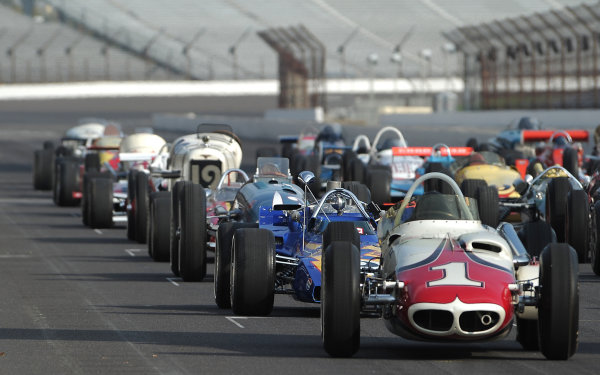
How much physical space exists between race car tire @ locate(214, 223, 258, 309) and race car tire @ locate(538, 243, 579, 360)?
154 inches

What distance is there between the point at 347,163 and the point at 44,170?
788cm

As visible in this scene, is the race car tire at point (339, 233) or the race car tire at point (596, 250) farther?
the race car tire at point (596, 250)

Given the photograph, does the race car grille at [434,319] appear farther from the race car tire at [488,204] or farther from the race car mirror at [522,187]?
the race car mirror at [522,187]

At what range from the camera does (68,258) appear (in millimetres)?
17828

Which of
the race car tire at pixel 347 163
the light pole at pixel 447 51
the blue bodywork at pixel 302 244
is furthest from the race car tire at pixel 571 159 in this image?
the light pole at pixel 447 51

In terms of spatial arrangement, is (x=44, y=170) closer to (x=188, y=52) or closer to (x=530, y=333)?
(x=530, y=333)

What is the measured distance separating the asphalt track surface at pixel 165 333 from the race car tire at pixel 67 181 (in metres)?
8.91

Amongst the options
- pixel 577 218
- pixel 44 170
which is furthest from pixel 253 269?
pixel 44 170

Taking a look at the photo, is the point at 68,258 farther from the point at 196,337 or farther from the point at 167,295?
the point at 196,337

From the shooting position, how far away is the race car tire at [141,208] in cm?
1981

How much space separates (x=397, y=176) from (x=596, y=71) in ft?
46.6

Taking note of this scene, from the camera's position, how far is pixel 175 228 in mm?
15930

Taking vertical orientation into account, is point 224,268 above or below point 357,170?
below

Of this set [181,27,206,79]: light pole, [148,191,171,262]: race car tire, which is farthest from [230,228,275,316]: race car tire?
[181,27,206,79]: light pole
